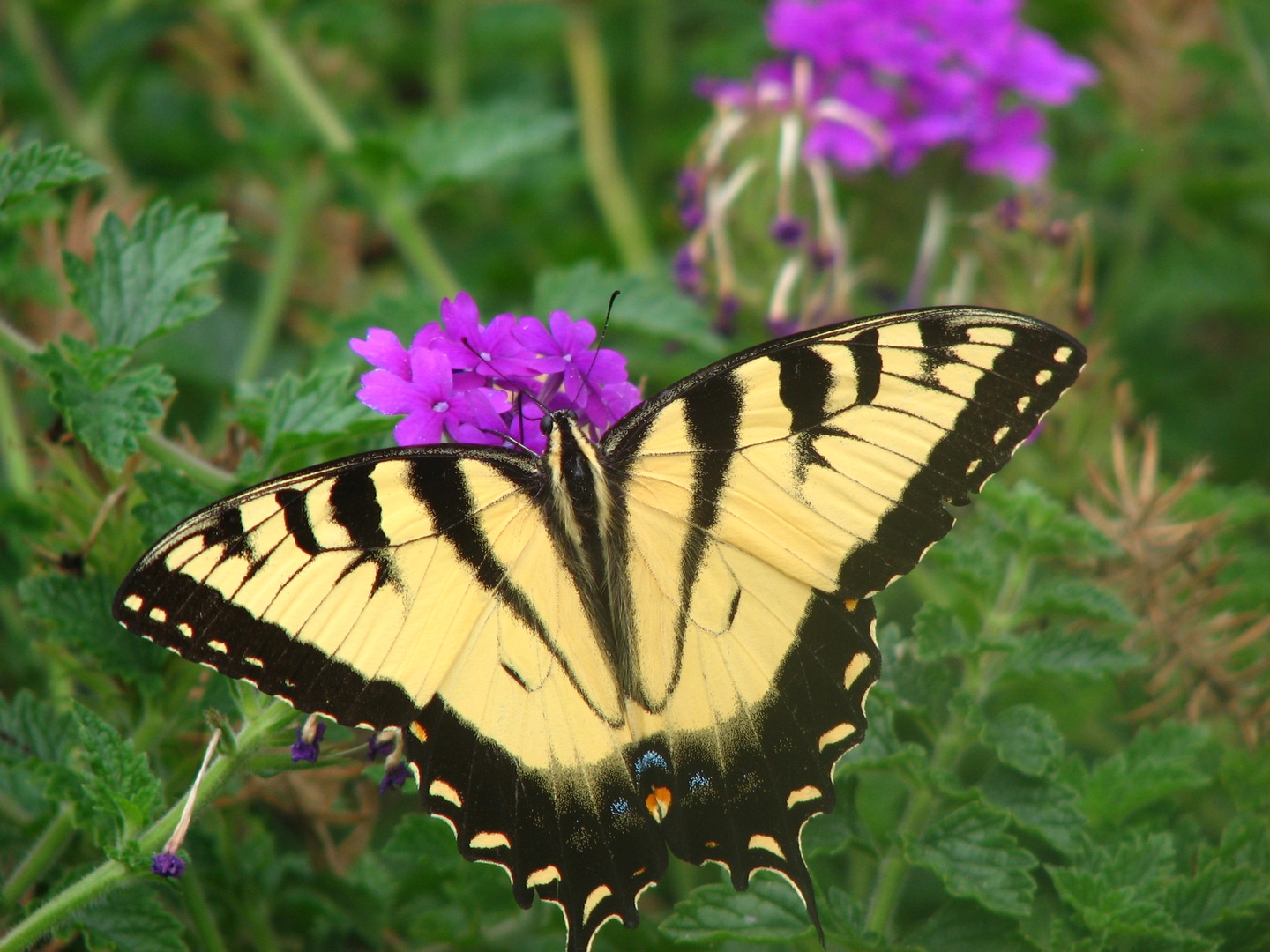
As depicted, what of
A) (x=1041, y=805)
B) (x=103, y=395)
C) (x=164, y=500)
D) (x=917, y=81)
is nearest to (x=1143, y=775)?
(x=1041, y=805)

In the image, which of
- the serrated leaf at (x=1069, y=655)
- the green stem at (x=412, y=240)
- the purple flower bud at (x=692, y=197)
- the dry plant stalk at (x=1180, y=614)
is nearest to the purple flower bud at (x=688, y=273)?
the purple flower bud at (x=692, y=197)

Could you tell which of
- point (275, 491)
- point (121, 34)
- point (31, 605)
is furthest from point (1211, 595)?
point (121, 34)

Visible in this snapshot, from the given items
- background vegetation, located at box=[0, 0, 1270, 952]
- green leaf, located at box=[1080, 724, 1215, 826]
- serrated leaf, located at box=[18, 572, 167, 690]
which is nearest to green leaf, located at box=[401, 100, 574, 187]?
background vegetation, located at box=[0, 0, 1270, 952]

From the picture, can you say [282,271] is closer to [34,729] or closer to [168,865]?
[34,729]

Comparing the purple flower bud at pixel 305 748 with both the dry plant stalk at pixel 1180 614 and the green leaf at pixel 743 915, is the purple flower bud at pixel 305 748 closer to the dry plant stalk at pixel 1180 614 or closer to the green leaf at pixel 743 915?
the green leaf at pixel 743 915

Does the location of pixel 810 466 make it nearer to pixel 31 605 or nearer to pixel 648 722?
pixel 648 722
